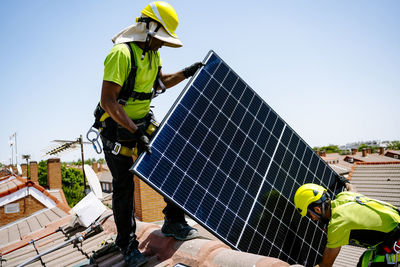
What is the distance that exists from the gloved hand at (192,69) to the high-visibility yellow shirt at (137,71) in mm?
789

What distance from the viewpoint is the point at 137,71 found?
11.2 ft

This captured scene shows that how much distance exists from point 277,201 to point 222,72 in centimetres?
229

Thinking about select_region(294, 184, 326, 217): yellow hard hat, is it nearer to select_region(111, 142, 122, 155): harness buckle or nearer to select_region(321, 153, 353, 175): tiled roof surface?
select_region(111, 142, 122, 155): harness buckle

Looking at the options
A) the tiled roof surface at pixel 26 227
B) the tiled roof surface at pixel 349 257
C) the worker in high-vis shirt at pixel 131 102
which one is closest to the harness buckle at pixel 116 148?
the worker in high-vis shirt at pixel 131 102

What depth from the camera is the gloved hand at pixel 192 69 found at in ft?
15.0

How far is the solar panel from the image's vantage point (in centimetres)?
353

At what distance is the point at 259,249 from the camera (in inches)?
151

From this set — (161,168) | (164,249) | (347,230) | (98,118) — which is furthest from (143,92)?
(347,230)

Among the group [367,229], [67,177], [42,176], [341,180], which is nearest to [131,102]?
[367,229]

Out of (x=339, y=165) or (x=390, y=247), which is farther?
(x=339, y=165)

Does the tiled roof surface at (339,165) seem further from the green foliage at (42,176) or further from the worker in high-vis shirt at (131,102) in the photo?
the green foliage at (42,176)

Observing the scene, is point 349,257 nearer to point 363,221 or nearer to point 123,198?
point 363,221

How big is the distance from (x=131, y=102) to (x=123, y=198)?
1.22 metres

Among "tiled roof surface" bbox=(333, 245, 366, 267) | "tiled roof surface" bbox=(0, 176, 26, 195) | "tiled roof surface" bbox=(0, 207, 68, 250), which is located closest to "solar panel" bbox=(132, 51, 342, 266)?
"tiled roof surface" bbox=(0, 207, 68, 250)
